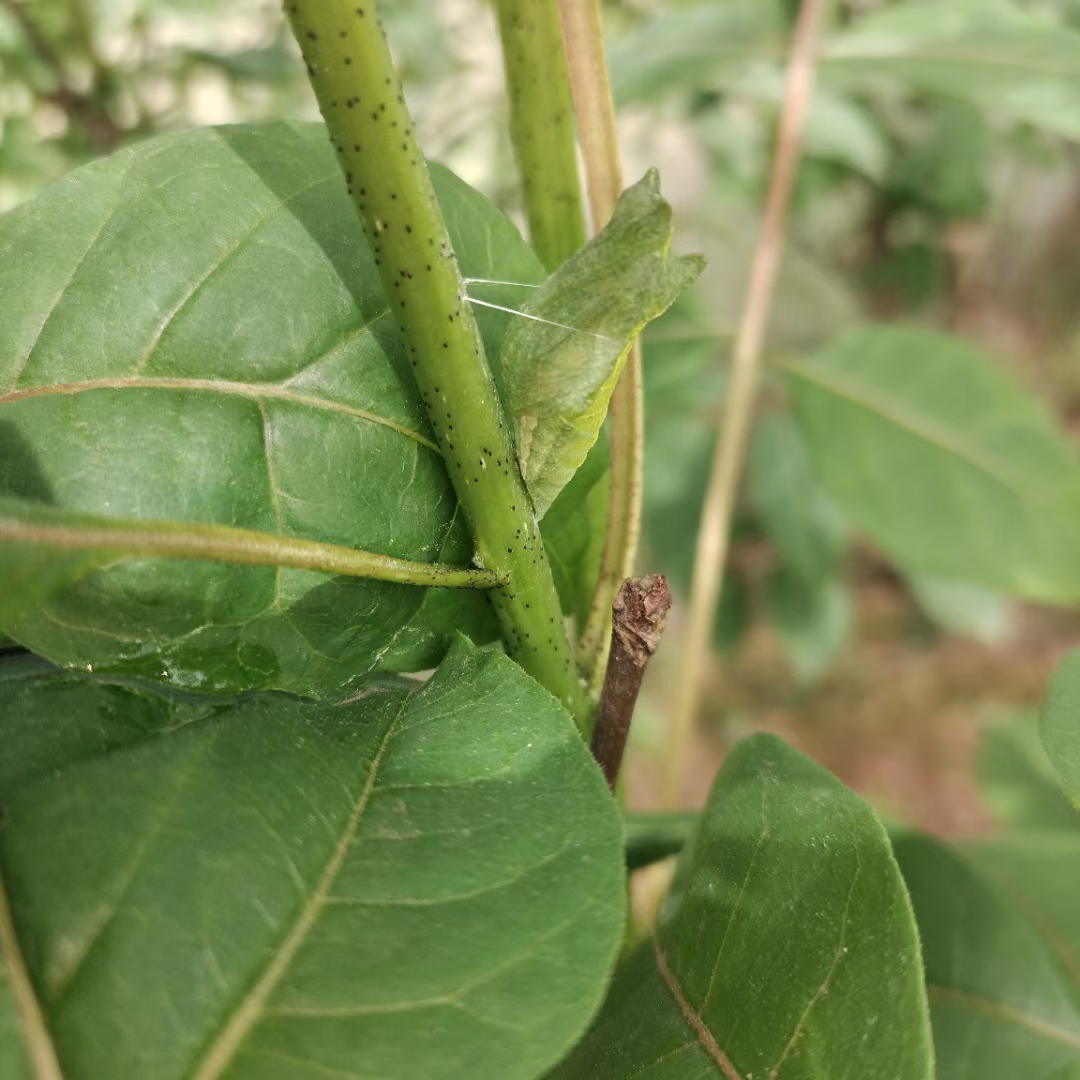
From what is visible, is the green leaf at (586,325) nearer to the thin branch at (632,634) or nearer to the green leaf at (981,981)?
the thin branch at (632,634)

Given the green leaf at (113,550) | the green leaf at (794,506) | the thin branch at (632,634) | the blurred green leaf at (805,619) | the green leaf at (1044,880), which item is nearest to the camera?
the green leaf at (113,550)

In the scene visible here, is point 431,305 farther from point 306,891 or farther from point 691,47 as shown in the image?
point 691,47

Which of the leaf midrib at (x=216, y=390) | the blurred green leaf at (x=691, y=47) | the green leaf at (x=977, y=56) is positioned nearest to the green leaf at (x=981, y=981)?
the leaf midrib at (x=216, y=390)

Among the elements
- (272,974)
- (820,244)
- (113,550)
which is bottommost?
(820,244)

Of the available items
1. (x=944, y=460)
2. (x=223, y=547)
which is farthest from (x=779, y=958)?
(x=944, y=460)

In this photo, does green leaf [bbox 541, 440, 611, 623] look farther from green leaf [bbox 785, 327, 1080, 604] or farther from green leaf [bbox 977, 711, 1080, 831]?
green leaf [bbox 977, 711, 1080, 831]

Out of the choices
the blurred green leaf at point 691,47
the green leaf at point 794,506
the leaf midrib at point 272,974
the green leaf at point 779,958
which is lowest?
the green leaf at point 794,506

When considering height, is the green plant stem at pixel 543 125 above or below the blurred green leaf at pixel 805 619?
above
